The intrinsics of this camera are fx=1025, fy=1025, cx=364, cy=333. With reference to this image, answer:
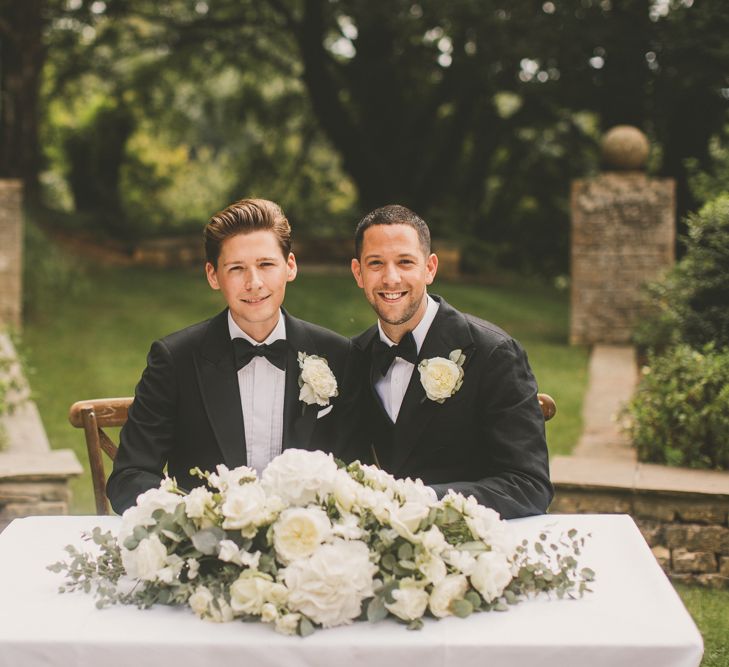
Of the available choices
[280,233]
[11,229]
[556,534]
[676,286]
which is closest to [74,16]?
[11,229]

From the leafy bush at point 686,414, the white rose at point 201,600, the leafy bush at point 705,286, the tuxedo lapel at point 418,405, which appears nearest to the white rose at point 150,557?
the white rose at point 201,600

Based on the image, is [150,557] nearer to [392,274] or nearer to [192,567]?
[192,567]

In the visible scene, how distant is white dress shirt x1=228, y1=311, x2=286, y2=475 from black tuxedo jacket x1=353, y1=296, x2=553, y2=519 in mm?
286

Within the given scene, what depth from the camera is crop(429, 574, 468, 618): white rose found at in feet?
6.84

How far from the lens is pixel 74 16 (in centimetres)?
1458

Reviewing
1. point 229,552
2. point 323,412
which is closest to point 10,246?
point 323,412

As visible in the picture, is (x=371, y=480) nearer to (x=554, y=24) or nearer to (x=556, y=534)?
(x=556, y=534)

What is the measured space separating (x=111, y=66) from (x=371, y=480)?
52.8 feet

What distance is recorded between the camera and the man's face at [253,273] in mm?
3002

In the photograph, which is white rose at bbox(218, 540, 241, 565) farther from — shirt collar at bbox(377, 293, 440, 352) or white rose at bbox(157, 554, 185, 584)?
shirt collar at bbox(377, 293, 440, 352)

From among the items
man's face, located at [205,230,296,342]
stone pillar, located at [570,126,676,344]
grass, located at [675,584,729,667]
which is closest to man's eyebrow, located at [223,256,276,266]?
man's face, located at [205,230,296,342]

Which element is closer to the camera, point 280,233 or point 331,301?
point 280,233

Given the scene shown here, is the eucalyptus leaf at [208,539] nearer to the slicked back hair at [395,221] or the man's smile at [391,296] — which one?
the man's smile at [391,296]

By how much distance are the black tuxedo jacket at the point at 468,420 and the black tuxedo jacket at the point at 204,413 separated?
0.13 m
